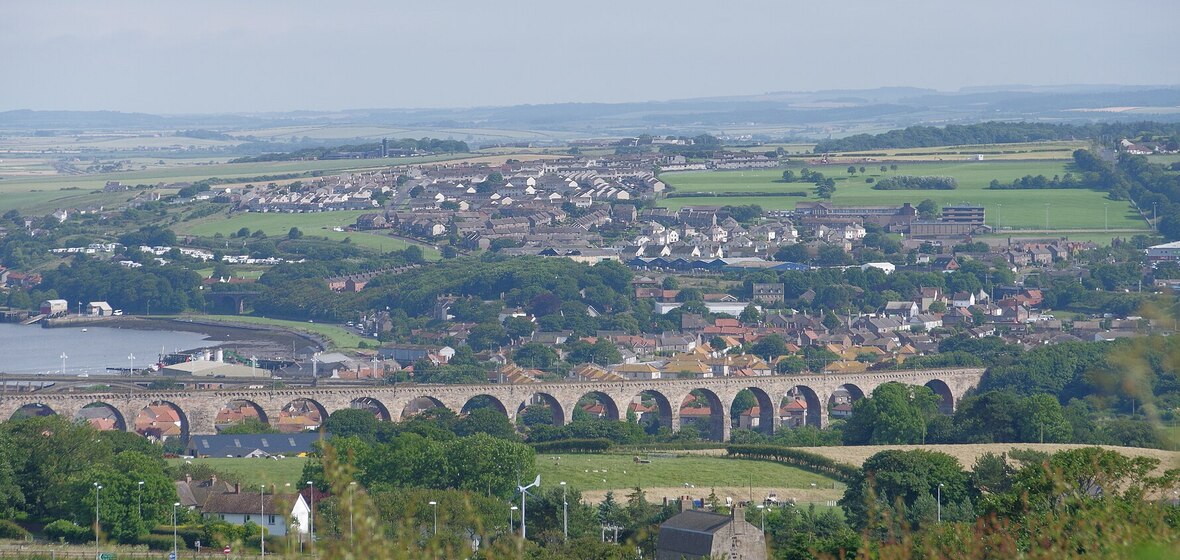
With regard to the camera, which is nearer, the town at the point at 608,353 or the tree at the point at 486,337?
the town at the point at 608,353

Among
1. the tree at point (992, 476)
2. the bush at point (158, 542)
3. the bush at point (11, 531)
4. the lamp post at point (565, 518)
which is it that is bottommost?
the bush at point (11, 531)

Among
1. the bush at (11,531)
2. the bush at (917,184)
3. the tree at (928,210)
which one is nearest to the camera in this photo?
the bush at (11,531)

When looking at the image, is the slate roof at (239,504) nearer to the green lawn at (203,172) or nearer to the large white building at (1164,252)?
the large white building at (1164,252)

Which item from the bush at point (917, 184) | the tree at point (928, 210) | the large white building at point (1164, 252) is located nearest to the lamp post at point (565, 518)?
the large white building at point (1164, 252)

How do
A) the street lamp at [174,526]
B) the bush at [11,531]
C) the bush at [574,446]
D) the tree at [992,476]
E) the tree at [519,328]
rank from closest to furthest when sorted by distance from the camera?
1. the street lamp at [174,526]
2. the bush at [11,531]
3. the tree at [992,476]
4. the bush at [574,446]
5. the tree at [519,328]

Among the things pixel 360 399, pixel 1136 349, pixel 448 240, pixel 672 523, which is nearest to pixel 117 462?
pixel 672 523

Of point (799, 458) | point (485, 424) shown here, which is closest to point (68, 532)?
point (799, 458)

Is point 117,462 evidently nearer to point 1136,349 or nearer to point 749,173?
point 1136,349
